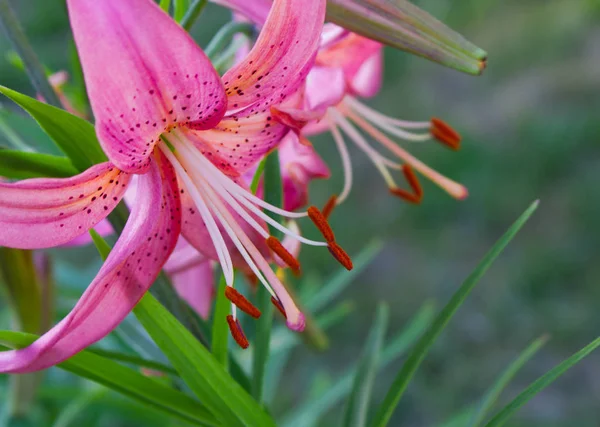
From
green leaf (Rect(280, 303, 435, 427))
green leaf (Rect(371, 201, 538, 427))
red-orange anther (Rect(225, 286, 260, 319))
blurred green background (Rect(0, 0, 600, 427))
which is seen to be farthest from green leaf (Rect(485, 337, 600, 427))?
blurred green background (Rect(0, 0, 600, 427))

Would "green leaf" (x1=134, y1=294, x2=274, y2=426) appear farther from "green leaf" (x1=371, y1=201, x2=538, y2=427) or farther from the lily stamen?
the lily stamen

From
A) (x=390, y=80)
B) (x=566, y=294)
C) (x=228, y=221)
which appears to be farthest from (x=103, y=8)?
(x=390, y=80)

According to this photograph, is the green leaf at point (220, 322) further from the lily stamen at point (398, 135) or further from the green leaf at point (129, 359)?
the lily stamen at point (398, 135)

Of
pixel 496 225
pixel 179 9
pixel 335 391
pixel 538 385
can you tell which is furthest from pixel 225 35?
pixel 496 225

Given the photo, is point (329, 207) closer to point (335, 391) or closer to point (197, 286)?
point (197, 286)

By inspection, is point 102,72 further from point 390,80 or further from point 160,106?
point 390,80

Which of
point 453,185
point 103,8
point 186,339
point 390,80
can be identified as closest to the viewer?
point 103,8
